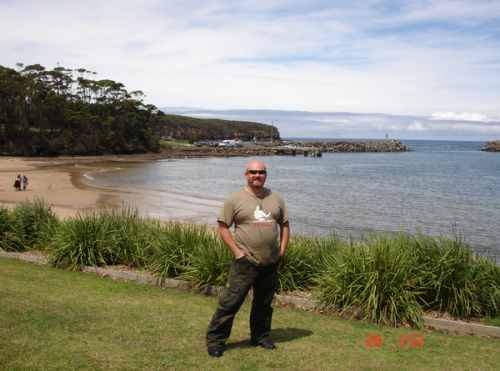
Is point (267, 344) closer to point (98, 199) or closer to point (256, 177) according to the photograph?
point (256, 177)

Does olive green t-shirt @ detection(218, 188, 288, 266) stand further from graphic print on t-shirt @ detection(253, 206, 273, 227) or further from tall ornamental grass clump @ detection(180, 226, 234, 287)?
tall ornamental grass clump @ detection(180, 226, 234, 287)

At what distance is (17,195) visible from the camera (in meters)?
25.4

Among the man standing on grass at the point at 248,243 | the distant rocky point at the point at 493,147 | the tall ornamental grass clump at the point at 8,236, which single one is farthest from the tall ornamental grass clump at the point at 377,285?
the distant rocky point at the point at 493,147

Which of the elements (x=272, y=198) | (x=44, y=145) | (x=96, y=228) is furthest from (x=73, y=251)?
(x=44, y=145)

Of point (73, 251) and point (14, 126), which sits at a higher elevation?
point (14, 126)

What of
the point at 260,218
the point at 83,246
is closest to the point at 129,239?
the point at 83,246

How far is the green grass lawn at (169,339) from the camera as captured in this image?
4094 mm

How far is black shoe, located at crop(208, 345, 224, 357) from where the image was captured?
4289mm

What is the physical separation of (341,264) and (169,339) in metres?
3.16

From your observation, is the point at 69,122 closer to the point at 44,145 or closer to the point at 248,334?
the point at 44,145

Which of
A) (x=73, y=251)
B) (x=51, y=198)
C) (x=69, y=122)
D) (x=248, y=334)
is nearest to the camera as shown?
(x=248, y=334)

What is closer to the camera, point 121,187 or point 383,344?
point 383,344

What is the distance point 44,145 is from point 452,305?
67.2 meters

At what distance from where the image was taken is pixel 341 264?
6.67 m
